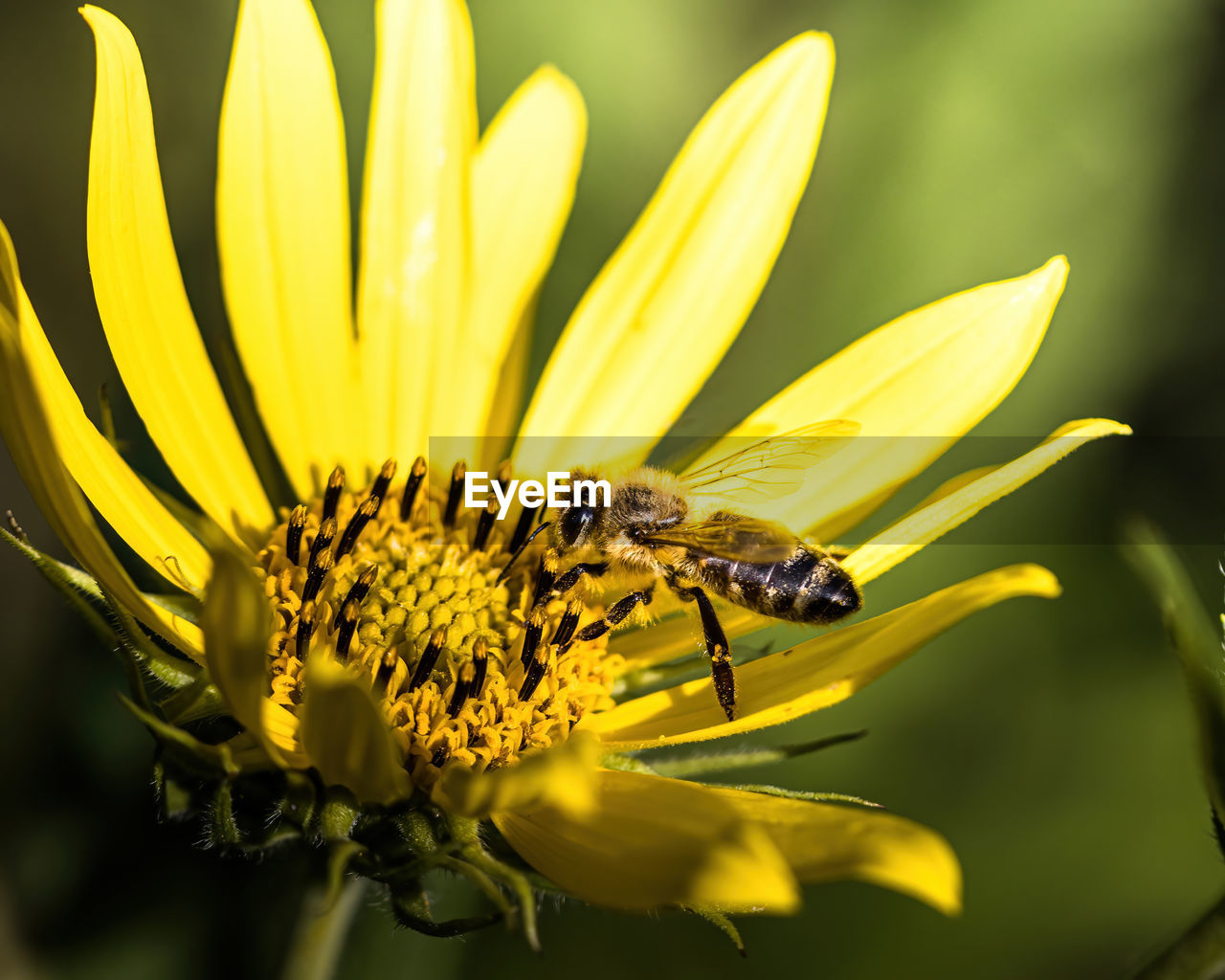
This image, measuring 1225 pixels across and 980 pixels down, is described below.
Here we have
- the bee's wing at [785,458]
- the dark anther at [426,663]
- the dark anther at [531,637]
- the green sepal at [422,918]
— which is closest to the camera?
the green sepal at [422,918]

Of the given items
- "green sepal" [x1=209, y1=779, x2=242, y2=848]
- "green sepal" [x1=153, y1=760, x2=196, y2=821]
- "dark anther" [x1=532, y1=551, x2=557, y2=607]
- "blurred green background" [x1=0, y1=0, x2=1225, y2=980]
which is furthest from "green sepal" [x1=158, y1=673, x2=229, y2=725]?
"blurred green background" [x1=0, y1=0, x2=1225, y2=980]

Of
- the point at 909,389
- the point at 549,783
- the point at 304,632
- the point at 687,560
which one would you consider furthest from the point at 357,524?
the point at 909,389

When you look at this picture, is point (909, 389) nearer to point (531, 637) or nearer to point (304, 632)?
point (531, 637)

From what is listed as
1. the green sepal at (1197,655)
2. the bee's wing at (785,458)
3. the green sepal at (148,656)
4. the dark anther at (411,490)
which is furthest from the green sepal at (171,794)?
the green sepal at (1197,655)

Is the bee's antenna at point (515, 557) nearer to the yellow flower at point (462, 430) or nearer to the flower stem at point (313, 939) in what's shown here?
the yellow flower at point (462, 430)

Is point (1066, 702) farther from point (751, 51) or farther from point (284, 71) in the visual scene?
point (284, 71)

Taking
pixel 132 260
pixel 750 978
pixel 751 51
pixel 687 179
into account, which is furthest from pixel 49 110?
pixel 750 978
